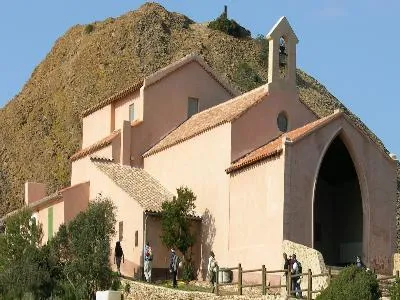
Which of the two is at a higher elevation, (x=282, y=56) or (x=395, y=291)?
(x=282, y=56)

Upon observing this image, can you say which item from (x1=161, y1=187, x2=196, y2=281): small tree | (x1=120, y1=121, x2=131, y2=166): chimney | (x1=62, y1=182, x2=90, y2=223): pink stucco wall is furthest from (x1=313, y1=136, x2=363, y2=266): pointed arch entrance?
(x1=62, y1=182, x2=90, y2=223): pink stucco wall

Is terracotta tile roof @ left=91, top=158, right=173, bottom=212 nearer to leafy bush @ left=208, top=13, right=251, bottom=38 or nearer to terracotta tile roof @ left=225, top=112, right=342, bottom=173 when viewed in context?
terracotta tile roof @ left=225, top=112, right=342, bottom=173

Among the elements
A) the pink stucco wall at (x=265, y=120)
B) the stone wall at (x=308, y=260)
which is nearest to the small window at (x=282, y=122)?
the pink stucco wall at (x=265, y=120)

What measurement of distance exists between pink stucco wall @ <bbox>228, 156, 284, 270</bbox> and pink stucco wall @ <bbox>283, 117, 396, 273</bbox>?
508 millimetres

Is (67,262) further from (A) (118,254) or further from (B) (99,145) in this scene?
(B) (99,145)

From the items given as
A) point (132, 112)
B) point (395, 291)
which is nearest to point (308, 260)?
point (395, 291)

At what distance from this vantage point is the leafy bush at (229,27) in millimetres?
105119

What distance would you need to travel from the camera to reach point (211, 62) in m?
97.6

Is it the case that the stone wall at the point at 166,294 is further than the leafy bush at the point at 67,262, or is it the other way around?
the leafy bush at the point at 67,262

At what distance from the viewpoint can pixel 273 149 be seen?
3853cm

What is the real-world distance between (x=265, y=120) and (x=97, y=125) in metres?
13.5

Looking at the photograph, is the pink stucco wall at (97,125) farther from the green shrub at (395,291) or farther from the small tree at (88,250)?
the green shrub at (395,291)

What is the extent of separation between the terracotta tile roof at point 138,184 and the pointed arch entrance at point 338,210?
662 centimetres

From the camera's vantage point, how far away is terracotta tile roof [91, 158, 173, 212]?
42469 mm
